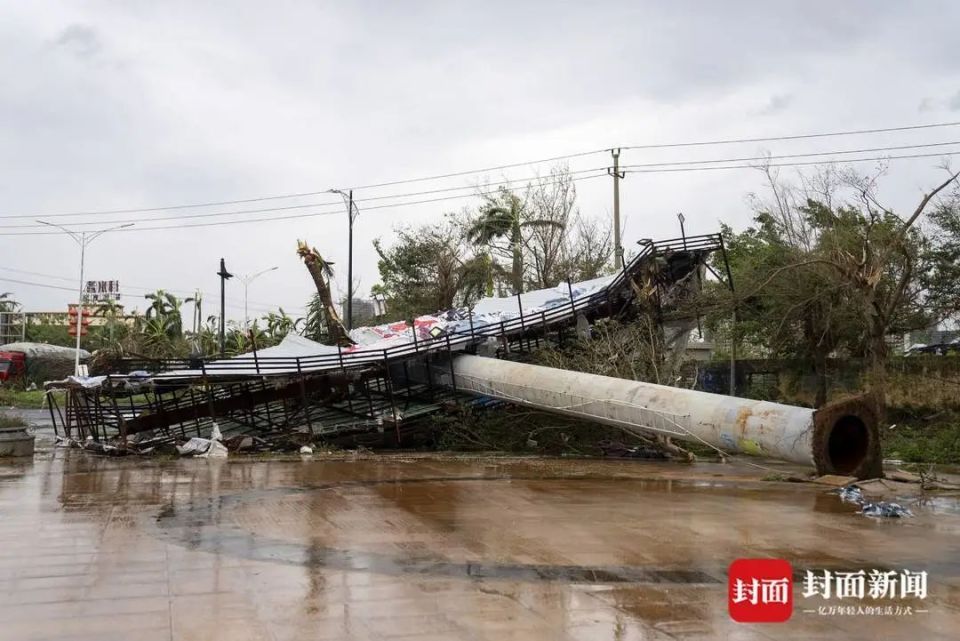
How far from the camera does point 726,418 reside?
43.6ft

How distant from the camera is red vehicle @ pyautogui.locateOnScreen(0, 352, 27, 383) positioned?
59.3 m

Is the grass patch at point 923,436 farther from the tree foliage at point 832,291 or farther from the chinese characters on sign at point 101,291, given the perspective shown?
the chinese characters on sign at point 101,291

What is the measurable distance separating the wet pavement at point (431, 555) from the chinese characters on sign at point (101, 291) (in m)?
63.2

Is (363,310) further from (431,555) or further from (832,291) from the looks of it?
(431,555)

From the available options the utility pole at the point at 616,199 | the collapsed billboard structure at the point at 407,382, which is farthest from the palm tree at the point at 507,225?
the collapsed billboard structure at the point at 407,382

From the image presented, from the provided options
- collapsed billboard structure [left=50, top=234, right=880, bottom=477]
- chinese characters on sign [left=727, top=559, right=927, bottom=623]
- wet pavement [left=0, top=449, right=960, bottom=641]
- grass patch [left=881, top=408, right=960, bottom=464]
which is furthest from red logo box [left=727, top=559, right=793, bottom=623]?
grass patch [left=881, top=408, right=960, bottom=464]

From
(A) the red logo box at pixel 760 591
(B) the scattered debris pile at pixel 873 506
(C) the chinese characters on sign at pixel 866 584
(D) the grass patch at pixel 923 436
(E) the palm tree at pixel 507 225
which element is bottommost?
(D) the grass patch at pixel 923 436

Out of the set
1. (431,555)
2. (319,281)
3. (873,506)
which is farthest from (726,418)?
(319,281)

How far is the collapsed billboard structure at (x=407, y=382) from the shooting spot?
55.5 feet

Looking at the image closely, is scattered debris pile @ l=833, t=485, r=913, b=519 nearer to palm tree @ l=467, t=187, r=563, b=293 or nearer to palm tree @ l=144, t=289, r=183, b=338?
palm tree @ l=467, t=187, r=563, b=293

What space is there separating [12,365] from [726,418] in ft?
198

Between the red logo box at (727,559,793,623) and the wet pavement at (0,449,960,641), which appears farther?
the red logo box at (727,559,793,623)

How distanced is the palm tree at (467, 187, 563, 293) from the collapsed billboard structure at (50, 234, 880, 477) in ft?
46.2

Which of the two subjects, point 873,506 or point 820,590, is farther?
point 873,506
